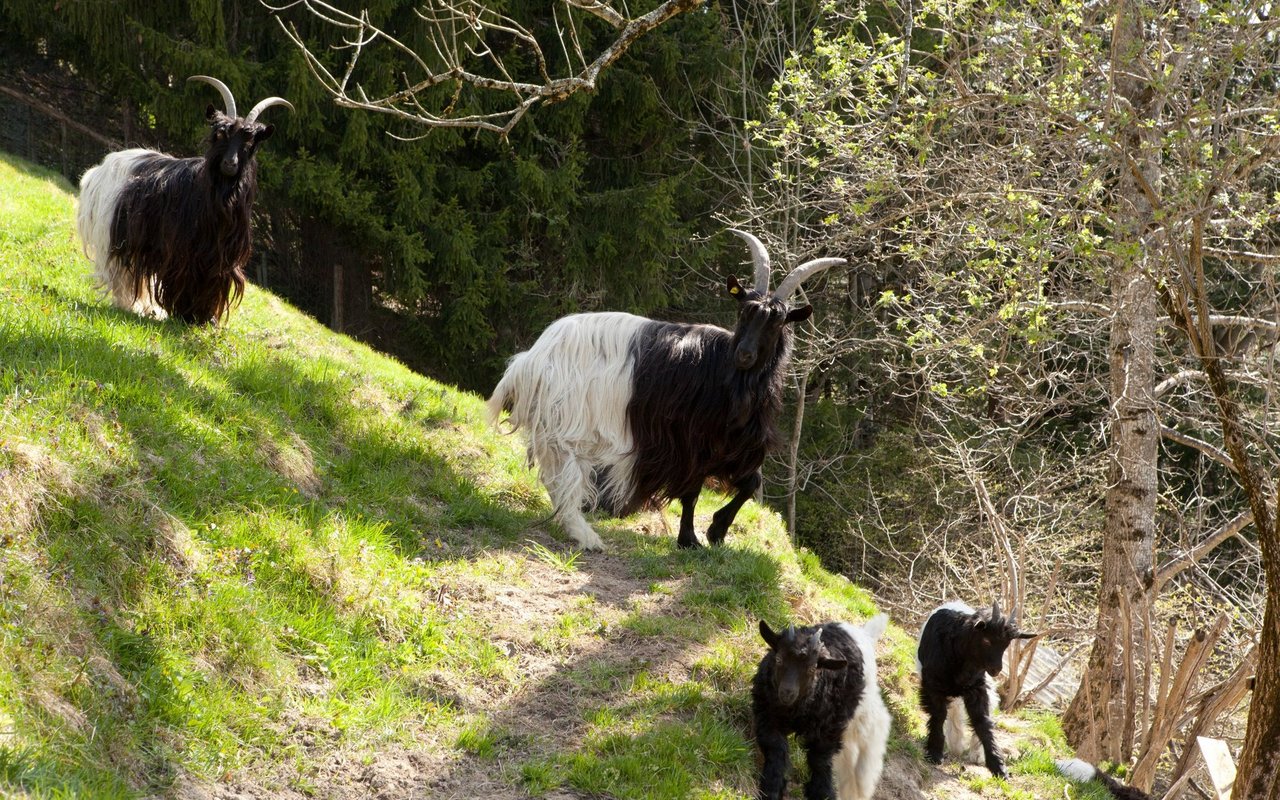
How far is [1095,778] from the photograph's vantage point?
8281 mm

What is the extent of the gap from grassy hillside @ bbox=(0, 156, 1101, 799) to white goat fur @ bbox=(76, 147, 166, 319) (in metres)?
0.29

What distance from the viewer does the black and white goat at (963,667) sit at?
724 centimetres

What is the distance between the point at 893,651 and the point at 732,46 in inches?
461

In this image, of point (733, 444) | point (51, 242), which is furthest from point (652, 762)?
point (51, 242)

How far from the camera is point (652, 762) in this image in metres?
5.60

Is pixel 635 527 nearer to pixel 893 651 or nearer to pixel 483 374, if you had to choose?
pixel 893 651

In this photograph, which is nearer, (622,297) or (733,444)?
(733,444)

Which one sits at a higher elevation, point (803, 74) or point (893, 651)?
point (803, 74)

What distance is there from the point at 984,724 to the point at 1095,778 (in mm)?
1496

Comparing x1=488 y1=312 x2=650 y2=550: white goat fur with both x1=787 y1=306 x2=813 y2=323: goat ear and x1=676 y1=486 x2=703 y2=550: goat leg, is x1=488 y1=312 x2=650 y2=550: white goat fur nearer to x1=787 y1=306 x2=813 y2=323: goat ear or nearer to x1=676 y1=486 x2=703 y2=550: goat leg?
x1=676 y1=486 x2=703 y2=550: goat leg

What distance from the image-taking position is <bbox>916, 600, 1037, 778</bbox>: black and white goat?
7.24 meters

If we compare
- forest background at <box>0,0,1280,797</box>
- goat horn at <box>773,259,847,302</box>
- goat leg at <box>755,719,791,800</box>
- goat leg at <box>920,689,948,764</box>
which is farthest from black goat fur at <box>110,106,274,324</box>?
goat leg at <box>920,689,948,764</box>

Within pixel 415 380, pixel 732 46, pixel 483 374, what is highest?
pixel 732 46

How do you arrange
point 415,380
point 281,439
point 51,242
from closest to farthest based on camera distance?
point 281,439 < point 51,242 < point 415,380
